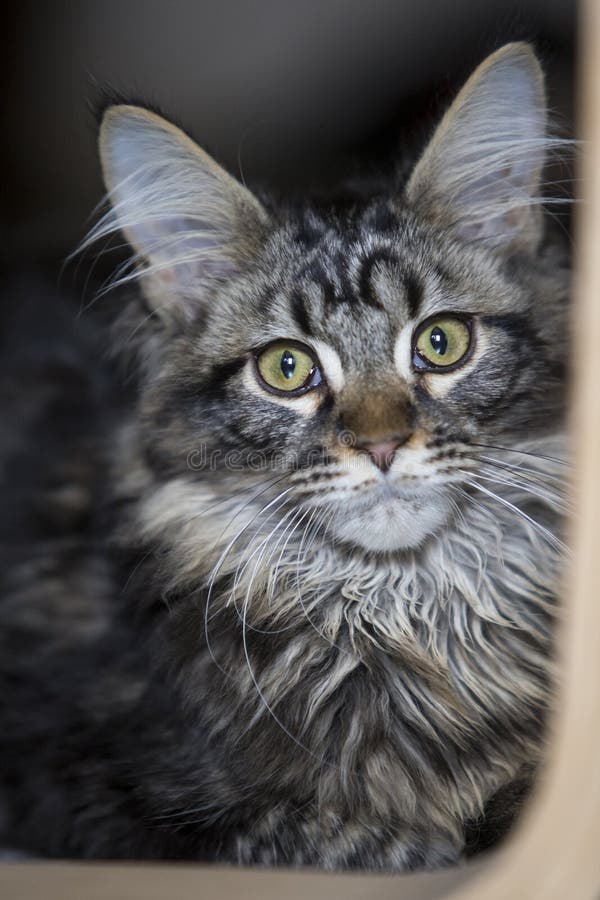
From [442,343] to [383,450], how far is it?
8.1 inches

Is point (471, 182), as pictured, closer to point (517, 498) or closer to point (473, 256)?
point (473, 256)

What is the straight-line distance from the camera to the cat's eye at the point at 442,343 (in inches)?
48.2

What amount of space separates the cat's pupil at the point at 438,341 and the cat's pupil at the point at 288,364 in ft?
0.65

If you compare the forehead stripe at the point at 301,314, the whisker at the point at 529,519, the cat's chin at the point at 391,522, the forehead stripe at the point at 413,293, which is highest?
the forehead stripe at the point at 413,293

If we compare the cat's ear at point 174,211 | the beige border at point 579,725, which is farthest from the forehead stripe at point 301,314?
the beige border at point 579,725

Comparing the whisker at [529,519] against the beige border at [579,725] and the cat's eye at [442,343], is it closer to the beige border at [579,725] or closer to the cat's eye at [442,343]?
the cat's eye at [442,343]

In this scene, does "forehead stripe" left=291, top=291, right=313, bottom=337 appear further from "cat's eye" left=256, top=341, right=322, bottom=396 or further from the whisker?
the whisker

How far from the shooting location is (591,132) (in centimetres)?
80

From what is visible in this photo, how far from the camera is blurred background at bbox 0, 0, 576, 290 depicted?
134 centimetres

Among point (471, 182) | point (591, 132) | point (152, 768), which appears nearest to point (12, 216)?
point (471, 182)

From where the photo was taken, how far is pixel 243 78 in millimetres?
1905

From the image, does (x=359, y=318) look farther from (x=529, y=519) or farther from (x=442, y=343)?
(x=529, y=519)

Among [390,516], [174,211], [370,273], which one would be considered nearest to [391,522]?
[390,516]

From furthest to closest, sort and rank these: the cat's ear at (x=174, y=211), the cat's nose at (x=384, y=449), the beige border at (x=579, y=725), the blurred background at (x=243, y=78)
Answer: the blurred background at (x=243, y=78) < the cat's ear at (x=174, y=211) < the cat's nose at (x=384, y=449) < the beige border at (x=579, y=725)
